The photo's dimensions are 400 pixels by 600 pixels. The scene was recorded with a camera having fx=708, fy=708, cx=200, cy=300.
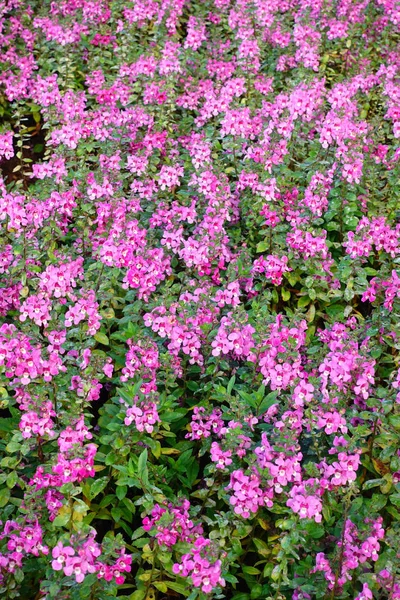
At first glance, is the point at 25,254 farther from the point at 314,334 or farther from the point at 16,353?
the point at 314,334

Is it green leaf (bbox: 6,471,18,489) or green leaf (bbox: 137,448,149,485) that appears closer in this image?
green leaf (bbox: 137,448,149,485)

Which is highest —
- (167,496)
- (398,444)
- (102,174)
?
(102,174)

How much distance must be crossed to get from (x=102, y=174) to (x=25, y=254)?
0.77 m

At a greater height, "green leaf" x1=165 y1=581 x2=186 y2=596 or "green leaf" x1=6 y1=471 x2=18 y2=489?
"green leaf" x1=6 y1=471 x2=18 y2=489

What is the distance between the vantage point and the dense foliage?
2.73 metres

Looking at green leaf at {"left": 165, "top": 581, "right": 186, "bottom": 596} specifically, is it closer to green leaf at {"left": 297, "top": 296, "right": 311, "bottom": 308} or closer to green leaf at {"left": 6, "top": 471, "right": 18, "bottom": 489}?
green leaf at {"left": 6, "top": 471, "right": 18, "bottom": 489}

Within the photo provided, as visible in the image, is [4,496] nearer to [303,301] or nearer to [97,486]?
[97,486]

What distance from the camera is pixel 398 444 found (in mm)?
3008

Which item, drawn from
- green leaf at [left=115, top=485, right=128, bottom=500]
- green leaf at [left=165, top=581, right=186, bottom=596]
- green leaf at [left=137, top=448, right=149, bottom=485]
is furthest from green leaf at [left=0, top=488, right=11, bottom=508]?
green leaf at [left=165, top=581, right=186, bottom=596]

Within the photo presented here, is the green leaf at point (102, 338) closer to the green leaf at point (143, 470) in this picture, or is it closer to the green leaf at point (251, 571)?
the green leaf at point (143, 470)

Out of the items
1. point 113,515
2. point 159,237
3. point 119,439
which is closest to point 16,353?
point 119,439

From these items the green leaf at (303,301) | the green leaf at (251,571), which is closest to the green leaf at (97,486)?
the green leaf at (251,571)

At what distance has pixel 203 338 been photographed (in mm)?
3455

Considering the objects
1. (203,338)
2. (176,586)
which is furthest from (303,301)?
(176,586)
